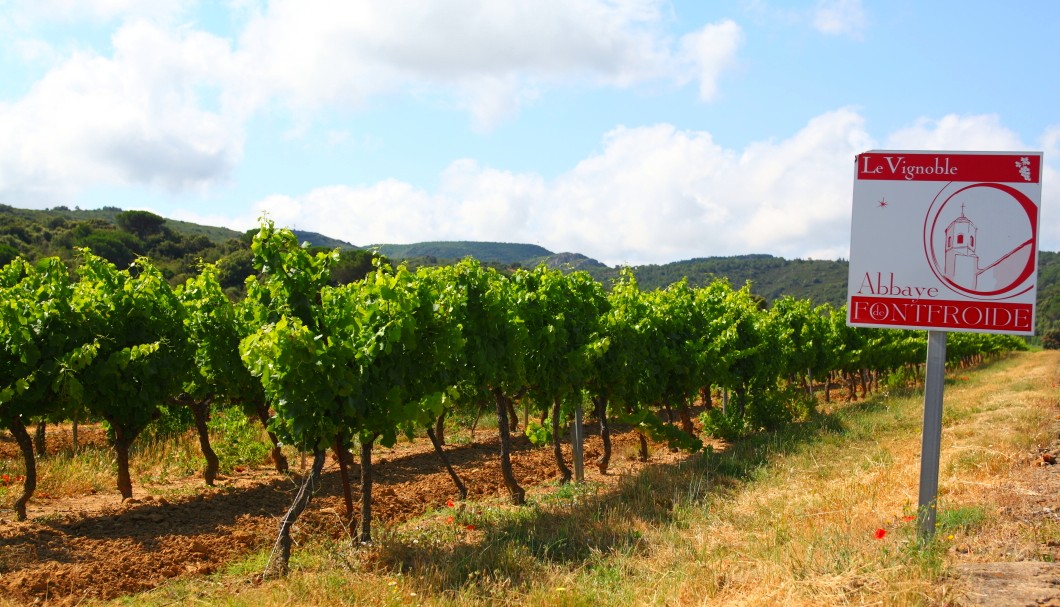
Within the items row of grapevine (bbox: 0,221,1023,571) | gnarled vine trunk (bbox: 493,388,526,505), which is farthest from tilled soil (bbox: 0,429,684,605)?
gnarled vine trunk (bbox: 493,388,526,505)

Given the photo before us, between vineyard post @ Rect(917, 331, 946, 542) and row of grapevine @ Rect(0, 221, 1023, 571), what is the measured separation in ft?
12.8

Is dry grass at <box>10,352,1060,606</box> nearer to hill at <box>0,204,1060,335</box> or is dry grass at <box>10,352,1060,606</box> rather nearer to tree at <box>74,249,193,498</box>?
hill at <box>0,204,1060,335</box>

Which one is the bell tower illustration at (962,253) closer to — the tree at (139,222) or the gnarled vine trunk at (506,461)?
the gnarled vine trunk at (506,461)

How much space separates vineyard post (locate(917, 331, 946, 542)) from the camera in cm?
502

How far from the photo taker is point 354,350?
632 cm

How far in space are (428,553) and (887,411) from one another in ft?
42.2

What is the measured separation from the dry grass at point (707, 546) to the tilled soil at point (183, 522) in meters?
0.67

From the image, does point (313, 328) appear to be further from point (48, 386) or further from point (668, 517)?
point (48, 386)

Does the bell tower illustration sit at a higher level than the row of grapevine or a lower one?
higher

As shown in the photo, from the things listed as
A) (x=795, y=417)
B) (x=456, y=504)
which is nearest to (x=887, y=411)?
(x=795, y=417)

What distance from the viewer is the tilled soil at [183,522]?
20.6 feet

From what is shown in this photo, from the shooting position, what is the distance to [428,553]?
616 cm

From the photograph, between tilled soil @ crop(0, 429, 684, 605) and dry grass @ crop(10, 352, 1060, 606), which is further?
tilled soil @ crop(0, 429, 684, 605)

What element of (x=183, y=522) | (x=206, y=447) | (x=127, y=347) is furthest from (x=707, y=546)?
(x=206, y=447)
